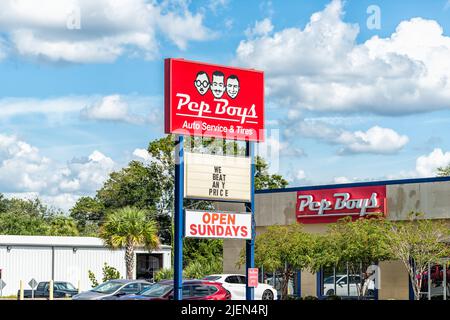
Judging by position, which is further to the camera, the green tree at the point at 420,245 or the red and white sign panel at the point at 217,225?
the green tree at the point at 420,245

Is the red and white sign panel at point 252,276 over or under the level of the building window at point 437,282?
over

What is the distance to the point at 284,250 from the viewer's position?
41469mm

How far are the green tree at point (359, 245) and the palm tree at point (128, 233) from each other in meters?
17.0

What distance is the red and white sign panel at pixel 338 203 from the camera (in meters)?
43.1

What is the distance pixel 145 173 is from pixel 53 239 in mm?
25201

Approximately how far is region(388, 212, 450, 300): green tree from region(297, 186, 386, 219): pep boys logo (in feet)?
13.9

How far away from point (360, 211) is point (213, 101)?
1570 cm

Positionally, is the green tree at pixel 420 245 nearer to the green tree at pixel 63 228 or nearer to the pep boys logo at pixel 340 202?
the pep boys logo at pixel 340 202

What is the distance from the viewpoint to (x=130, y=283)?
3659cm

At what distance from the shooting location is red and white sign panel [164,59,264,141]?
97.2 feet

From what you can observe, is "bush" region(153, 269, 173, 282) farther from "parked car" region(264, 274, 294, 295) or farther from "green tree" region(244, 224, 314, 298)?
"green tree" region(244, 224, 314, 298)

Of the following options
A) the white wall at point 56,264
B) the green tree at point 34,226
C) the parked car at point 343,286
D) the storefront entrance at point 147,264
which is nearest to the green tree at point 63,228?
the green tree at point 34,226

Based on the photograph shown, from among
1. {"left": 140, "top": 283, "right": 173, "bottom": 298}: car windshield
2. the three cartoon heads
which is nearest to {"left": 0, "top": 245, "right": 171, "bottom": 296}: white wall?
{"left": 140, "top": 283, "right": 173, "bottom": 298}: car windshield
